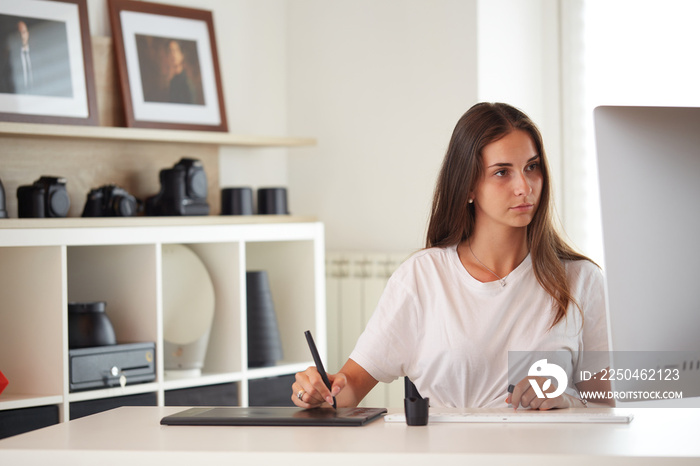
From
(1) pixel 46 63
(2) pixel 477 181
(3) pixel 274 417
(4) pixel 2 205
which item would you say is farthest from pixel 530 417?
(1) pixel 46 63

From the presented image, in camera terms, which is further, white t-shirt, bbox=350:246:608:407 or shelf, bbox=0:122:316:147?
shelf, bbox=0:122:316:147

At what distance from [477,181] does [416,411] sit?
28.0 inches

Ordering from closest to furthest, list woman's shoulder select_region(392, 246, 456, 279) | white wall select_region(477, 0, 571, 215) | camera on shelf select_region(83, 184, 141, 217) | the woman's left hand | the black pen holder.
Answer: the black pen holder < the woman's left hand < woman's shoulder select_region(392, 246, 456, 279) < camera on shelf select_region(83, 184, 141, 217) < white wall select_region(477, 0, 571, 215)

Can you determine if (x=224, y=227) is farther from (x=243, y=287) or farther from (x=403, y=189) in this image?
(x=403, y=189)

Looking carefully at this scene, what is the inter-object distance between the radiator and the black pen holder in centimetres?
179

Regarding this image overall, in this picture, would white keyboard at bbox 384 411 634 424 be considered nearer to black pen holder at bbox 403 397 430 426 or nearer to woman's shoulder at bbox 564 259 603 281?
black pen holder at bbox 403 397 430 426

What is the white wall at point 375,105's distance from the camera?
3.20 metres

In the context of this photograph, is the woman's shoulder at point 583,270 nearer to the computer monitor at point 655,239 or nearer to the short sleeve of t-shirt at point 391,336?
the short sleeve of t-shirt at point 391,336

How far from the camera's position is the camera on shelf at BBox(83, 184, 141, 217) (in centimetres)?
274

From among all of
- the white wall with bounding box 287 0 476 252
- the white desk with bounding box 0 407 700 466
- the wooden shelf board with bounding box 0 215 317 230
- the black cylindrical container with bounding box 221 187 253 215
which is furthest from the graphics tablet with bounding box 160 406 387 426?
the white wall with bounding box 287 0 476 252

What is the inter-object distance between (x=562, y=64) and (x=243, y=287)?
1.43 metres

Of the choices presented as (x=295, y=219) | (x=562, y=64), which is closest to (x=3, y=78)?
(x=295, y=219)

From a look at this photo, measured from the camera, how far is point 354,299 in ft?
10.9

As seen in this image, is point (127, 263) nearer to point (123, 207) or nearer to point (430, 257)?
point (123, 207)
